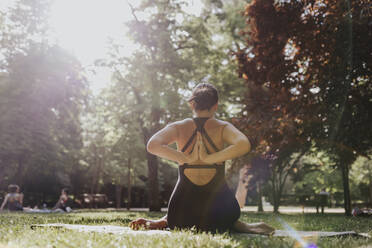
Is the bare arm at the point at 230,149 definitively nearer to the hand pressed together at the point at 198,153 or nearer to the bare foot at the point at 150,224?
the hand pressed together at the point at 198,153

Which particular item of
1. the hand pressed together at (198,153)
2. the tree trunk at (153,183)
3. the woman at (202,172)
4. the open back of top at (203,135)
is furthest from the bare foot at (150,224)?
the tree trunk at (153,183)

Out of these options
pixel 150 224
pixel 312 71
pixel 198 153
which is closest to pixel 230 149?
pixel 198 153

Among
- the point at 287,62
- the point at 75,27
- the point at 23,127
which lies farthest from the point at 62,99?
the point at 287,62

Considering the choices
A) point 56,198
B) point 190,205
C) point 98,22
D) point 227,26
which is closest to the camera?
point 190,205

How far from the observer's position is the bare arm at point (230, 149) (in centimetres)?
463

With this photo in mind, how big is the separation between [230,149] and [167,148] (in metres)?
0.84

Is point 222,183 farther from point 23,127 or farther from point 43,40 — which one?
point 43,40

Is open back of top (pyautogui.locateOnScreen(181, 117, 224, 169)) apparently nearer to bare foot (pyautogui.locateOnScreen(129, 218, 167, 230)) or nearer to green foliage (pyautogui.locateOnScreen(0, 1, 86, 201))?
bare foot (pyautogui.locateOnScreen(129, 218, 167, 230))

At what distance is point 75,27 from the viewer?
22688mm


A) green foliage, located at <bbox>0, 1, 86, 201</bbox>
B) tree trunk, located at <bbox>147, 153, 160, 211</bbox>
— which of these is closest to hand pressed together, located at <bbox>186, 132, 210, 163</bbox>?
tree trunk, located at <bbox>147, 153, 160, 211</bbox>

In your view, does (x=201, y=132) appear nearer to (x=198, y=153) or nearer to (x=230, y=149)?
(x=198, y=153)

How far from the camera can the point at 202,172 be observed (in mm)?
4996

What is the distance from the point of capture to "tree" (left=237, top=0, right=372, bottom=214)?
10711 mm

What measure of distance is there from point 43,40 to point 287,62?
A: 19052 mm
